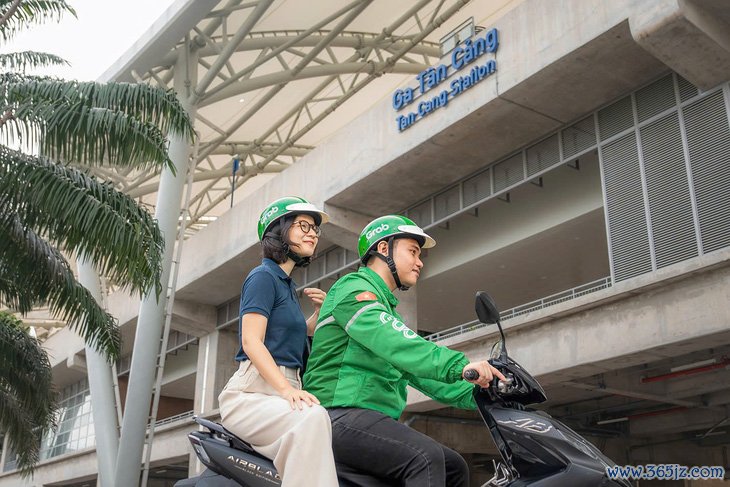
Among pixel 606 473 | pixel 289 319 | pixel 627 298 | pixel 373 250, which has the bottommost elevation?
pixel 606 473

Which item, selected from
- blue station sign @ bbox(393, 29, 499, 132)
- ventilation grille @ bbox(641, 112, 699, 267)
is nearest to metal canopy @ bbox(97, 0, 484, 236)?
blue station sign @ bbox(393, 29, 499, 132)

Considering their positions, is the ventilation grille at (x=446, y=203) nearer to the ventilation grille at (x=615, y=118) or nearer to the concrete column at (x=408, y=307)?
the concrete column at (x=408, y=307)

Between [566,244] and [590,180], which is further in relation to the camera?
[566,244]

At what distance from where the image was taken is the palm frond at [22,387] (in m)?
16.8

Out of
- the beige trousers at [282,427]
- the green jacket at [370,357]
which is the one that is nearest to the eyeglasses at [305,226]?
the green jacket at [370,357]

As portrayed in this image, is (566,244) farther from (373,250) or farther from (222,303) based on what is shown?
(373,250)

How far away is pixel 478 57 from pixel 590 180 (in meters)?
3.59

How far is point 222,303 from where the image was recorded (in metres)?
28.2

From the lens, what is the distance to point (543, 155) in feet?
55.5

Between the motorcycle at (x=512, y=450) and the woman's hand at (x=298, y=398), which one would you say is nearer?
the motorcycle at (x=512, y=450)

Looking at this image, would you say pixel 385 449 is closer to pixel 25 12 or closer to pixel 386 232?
pixel 386 232

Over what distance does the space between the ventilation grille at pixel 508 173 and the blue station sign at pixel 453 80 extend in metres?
2.12

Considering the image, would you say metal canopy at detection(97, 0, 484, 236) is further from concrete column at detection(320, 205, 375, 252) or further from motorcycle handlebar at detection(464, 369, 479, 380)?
motorcycle handlebar at detection(464, 369, 479, 380)

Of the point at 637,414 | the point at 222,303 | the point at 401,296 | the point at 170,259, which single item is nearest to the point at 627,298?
the point at 401,296
